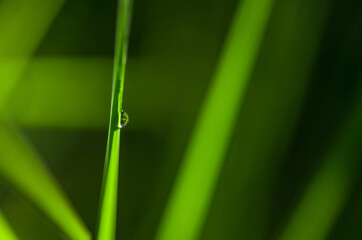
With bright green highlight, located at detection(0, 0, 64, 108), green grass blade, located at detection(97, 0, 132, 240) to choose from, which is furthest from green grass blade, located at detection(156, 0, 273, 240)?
bright green highlight, located at detection(0, 0, 64, 108)

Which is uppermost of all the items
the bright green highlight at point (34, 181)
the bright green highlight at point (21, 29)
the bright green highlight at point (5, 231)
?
the bright green highlight at point (21, 29)

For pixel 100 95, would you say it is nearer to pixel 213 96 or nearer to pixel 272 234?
pixel 213 96

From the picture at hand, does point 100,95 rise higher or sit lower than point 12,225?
higher

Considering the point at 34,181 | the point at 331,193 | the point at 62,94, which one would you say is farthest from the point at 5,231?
the point at 331,193

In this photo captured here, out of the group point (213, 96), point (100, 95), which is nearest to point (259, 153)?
point (213, 96)

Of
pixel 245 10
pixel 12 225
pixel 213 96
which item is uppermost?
pixel 245 10

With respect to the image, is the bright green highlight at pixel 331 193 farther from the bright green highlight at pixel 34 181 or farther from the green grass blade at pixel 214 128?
the bright green highlight at pixel 34 181

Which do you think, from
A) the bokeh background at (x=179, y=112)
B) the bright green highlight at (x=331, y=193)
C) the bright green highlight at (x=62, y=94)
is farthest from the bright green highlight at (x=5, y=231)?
the bright green highlight at (x=331, y=193)
